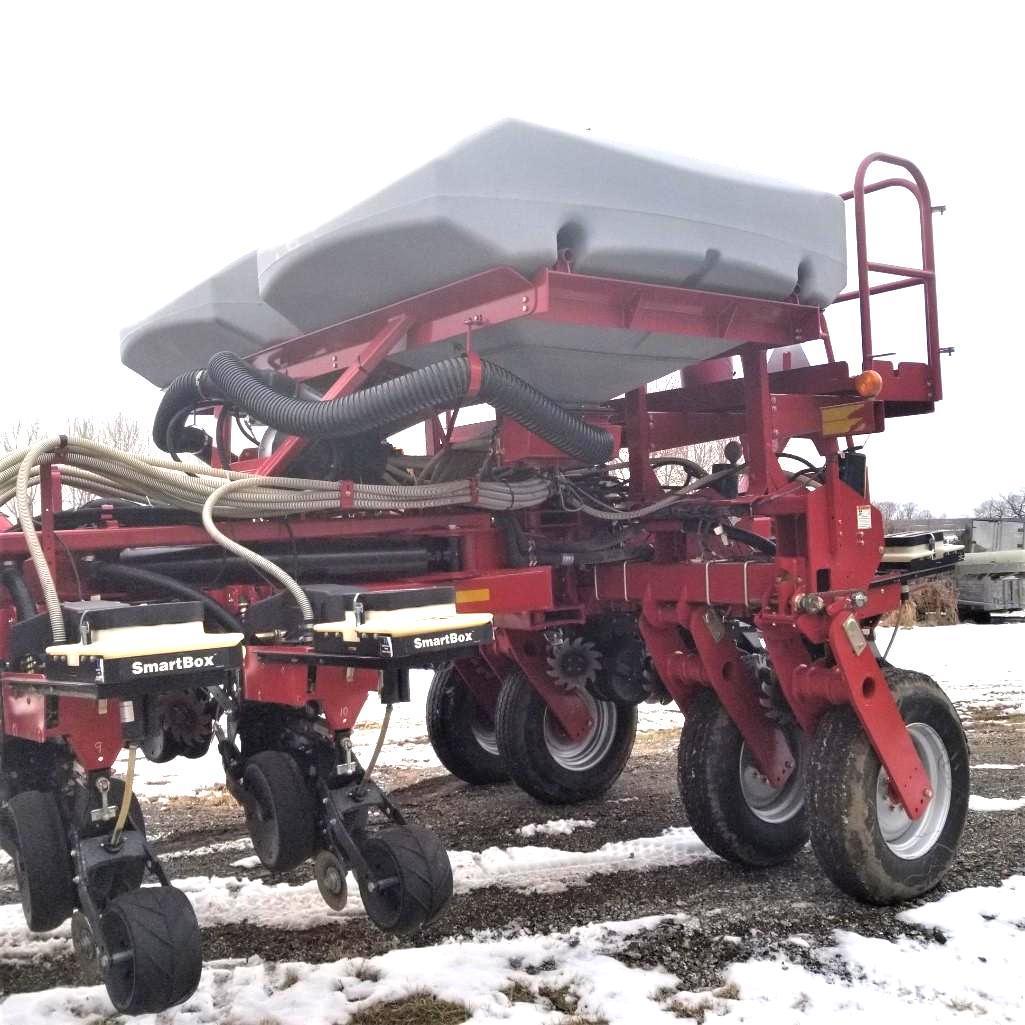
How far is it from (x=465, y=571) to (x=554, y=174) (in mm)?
1545

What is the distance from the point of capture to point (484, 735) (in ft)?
20.8

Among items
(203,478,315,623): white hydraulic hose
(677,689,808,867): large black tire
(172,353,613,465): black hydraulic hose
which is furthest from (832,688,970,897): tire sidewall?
(203,478,315,623): white hydraulic hose

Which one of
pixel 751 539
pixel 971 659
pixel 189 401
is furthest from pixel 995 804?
pixel 971 659

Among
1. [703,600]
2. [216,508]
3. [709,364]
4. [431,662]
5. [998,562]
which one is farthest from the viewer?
[998,562]

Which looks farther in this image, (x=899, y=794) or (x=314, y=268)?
(x=899, y=794)

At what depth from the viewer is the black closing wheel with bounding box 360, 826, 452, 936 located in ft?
10.2

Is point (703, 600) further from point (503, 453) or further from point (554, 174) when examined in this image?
point (554, 174)

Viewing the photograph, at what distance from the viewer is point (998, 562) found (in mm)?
16531

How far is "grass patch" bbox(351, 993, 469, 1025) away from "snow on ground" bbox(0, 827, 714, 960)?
770 mm

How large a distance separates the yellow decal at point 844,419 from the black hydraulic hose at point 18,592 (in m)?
3.13

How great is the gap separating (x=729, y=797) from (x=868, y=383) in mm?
1753

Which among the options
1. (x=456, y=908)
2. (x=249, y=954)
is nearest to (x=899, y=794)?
(x=456, y=908)

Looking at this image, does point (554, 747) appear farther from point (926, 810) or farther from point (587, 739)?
point (926, 810)

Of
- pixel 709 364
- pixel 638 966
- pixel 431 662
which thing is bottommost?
pixel 638 966
